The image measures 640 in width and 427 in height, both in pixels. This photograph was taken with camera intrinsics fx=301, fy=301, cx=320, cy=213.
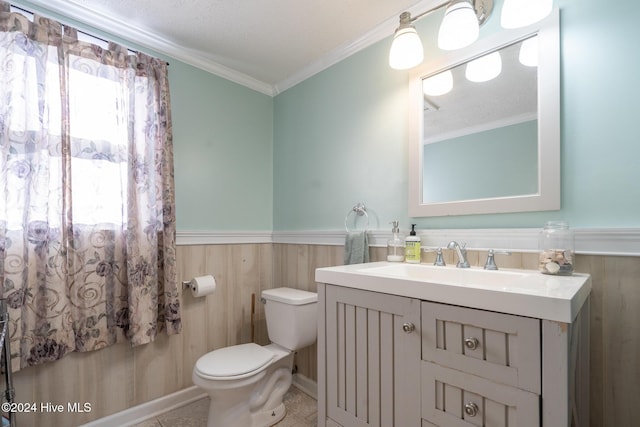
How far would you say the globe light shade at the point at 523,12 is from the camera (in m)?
1.17

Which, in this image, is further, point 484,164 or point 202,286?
point 202,286

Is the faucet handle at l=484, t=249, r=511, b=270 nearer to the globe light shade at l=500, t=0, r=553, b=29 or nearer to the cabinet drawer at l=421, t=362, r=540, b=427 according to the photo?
the cabinet drawer at l=421, t=362, r=540, b=427

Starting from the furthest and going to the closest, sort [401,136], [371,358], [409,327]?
[401,136]
[371,358]
[409,327]

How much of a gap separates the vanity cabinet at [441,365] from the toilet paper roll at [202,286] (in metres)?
0.99

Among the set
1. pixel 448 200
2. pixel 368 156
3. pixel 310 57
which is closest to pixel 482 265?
pixel 448 200

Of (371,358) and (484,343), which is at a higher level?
(484,343)

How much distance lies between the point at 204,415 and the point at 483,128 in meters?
2.26

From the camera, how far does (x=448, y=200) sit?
59.0 inches

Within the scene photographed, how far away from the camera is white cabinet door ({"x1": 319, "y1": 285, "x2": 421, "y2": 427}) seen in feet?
3.26

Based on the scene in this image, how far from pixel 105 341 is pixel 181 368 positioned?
0.53 meters

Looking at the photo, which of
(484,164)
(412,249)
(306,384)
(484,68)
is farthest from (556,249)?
(306,384)

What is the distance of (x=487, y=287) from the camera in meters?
0.84

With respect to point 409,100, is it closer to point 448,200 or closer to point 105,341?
point 448,200

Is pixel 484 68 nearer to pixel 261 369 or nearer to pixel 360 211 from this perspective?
pixel 360 211
